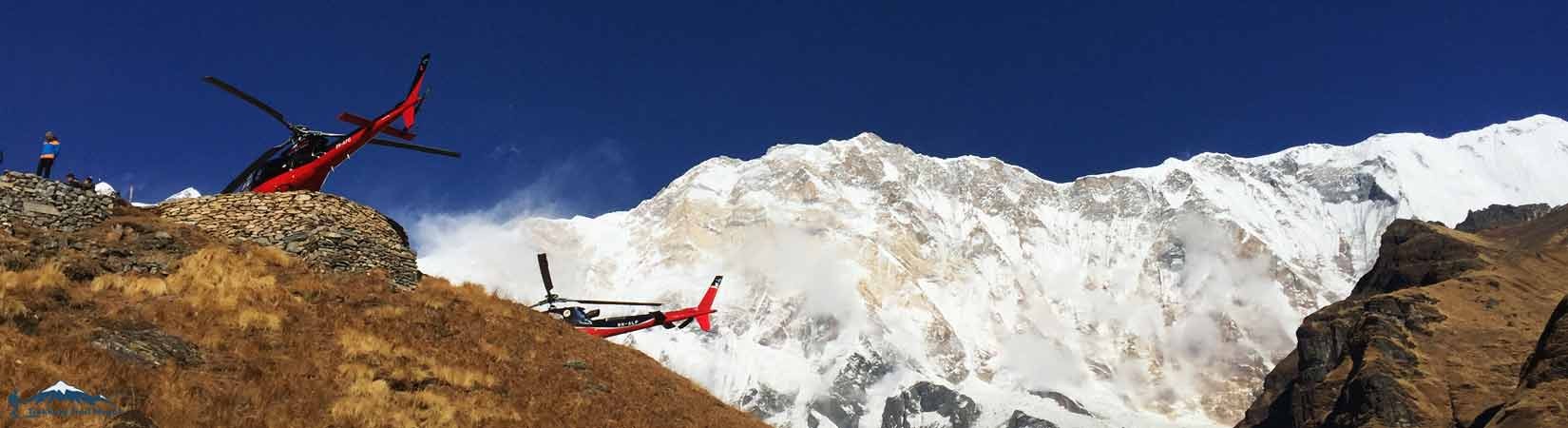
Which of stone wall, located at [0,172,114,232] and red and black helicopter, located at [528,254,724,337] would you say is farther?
red and black helicopter, located at [528,254,724,337]

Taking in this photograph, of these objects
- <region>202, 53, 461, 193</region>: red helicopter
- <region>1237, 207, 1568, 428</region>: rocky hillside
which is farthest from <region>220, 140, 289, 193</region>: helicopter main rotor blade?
<region>1237, 207, 1568, 428</region>: rocky hillside

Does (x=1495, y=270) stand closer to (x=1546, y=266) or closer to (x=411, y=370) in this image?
(x=1546, y=266)

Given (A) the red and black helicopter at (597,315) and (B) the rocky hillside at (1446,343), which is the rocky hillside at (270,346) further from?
(B) the rocky hillside at (1446,343)

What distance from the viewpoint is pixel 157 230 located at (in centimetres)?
2795

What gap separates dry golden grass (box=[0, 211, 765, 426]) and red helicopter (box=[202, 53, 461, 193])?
455 cm

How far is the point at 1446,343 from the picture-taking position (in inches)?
4919

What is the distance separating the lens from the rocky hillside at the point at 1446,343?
81188mm

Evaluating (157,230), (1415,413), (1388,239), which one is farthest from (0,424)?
(1388,239)

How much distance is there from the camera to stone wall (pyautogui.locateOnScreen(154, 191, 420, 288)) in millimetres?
29906

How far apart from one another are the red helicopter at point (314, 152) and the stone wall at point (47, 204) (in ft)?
17.8

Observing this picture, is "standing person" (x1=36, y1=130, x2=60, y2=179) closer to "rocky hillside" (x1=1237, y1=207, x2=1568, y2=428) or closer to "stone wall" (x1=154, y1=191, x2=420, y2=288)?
"stone wall" (x1=154, y1=191, x2=420, y2=288)

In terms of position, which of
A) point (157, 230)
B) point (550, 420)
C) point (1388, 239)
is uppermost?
point (1388, 239)

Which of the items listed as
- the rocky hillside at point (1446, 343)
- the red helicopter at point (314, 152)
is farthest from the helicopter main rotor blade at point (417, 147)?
the rocky hillside at point (1446, 343)

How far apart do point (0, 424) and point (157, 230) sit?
13.8 metres
